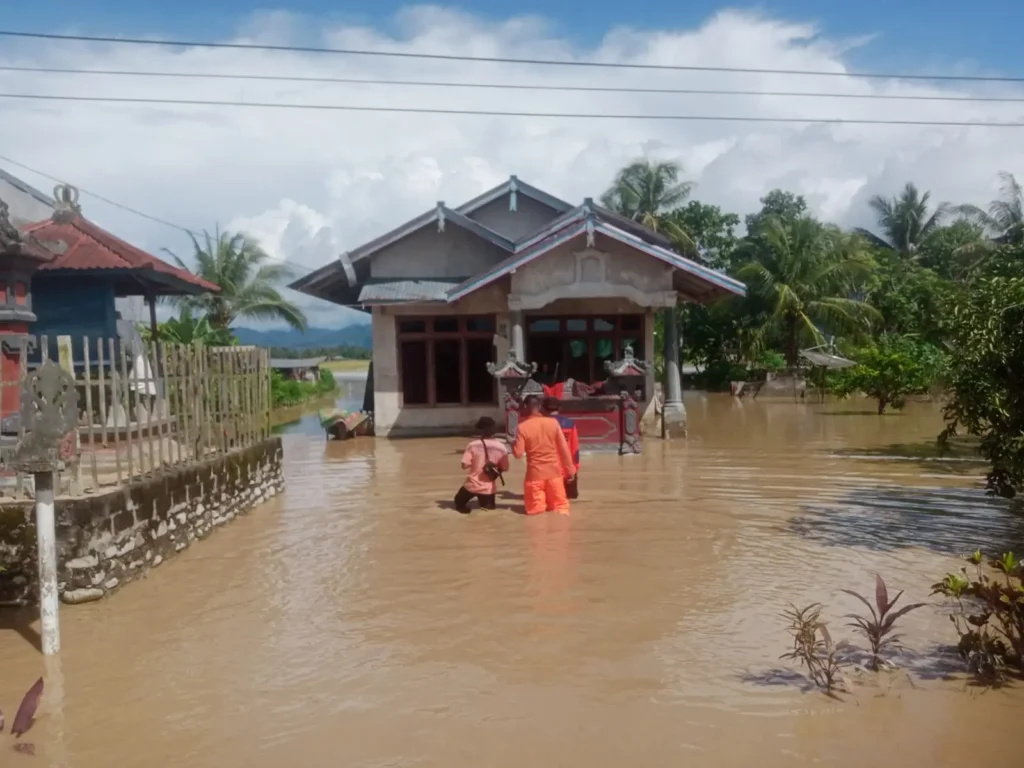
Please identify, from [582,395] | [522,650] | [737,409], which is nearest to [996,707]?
[522,650]

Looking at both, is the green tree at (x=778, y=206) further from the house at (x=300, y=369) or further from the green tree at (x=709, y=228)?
the house at (x=300, y=369)

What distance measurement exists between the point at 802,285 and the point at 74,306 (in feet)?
93.5

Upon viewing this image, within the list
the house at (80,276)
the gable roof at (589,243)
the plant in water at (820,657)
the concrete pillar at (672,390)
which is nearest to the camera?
the plant in water at (820,657)

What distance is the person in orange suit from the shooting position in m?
9.98

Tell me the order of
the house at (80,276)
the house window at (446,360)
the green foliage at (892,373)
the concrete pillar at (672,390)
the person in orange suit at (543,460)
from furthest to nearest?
the green foliage at (892,373) → the house window at (446,360) → the concrete pillar at (672,390) → the house at (80,276) → the person in orange suit at (543,460)

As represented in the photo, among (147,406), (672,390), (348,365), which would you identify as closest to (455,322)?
(672,390)

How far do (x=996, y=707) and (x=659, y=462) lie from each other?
1002cm

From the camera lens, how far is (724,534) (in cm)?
938

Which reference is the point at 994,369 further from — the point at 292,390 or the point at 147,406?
the point at 292,390

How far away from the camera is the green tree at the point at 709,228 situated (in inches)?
1577

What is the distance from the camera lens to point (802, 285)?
34531 millimetres

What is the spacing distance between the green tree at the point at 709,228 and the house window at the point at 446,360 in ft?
72.7

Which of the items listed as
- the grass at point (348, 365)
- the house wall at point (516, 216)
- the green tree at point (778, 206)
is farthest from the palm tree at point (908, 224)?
the grass at point (348, 365)

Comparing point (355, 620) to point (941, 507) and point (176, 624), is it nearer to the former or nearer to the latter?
point (176, 624)
